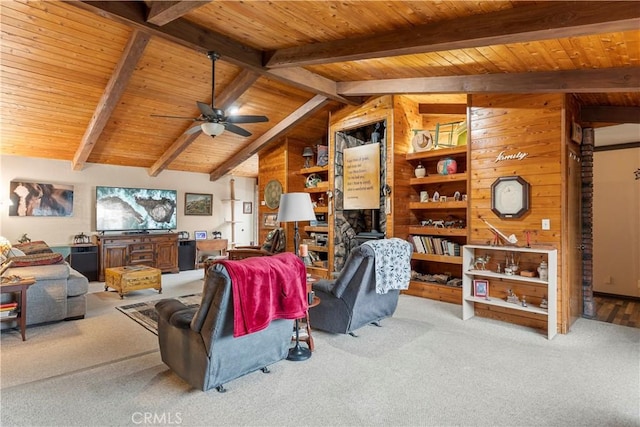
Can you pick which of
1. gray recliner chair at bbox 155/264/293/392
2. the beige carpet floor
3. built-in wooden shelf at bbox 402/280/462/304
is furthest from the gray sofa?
built-in wooden shelf at bbox 402/280/462/304

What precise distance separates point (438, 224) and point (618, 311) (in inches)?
102

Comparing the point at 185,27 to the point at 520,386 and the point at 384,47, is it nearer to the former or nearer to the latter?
the point at 384,47

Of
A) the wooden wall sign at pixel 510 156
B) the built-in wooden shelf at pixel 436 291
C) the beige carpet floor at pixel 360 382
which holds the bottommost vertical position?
the beige carpet floor at pixel 360 382

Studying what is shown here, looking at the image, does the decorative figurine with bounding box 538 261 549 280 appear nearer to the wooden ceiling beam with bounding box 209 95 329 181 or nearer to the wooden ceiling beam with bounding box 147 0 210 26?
the wooden ceiling beam with bounding box 209 95 329 181

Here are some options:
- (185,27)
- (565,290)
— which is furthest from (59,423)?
(565,290)

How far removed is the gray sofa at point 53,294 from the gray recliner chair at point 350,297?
2.98 meters

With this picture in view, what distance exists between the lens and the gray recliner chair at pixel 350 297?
3.54 meters

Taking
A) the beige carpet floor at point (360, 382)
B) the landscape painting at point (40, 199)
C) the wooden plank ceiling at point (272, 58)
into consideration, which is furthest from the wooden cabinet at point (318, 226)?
the landscape painting at point (40, 199)

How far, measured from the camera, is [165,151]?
293 inches

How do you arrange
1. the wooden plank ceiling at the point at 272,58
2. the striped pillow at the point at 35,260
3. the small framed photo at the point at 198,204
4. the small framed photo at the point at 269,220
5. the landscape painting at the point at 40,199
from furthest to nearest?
the small framed photo at the point at 198,204 → the small framed photo at the point at 269,220 → the landscape painting at the point at 40,199 → the striped pillow at the point at 35,260 → the wooden plank ceiling at the point at 272,58

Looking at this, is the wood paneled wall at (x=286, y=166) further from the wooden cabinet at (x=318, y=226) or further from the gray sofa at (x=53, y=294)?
the gray sofa at (x=53, y=294)

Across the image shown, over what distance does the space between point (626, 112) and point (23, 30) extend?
24.0ft

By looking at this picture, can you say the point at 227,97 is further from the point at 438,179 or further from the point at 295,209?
the point at 438,179

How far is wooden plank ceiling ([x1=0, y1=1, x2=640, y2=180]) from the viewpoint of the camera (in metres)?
2.91
